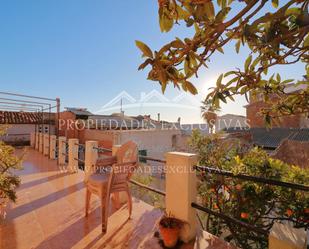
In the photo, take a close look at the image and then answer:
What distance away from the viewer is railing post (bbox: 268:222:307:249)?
47.7 inches

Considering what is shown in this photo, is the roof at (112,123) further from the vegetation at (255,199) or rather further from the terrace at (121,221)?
the vegetation at (255,199)

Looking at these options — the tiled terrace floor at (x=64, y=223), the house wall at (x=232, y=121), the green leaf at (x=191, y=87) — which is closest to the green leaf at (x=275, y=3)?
the green leaf at (x=191, y=87)

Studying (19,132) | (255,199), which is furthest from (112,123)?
(255,199)

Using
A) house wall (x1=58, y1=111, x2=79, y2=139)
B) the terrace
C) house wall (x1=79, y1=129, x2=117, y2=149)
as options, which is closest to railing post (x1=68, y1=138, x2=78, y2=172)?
the terrace

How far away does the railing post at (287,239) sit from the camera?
1.21m

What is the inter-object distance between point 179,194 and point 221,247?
25.0 inches

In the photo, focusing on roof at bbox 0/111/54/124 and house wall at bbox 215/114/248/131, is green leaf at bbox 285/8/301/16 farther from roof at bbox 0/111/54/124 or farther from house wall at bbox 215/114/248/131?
house wall at bbox 215/114/248/131

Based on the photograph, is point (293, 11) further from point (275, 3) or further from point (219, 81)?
point (219, 81)

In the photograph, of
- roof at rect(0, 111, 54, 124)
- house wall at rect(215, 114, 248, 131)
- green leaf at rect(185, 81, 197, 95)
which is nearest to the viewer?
green leaf at rect(185, 81, 197, 95)

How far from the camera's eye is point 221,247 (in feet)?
6.48

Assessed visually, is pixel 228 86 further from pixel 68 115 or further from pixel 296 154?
pixel 68 115

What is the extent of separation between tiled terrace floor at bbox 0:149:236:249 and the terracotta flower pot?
12 cm

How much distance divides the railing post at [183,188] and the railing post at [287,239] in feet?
3.21

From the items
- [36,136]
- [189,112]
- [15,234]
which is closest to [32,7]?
[15,234]
